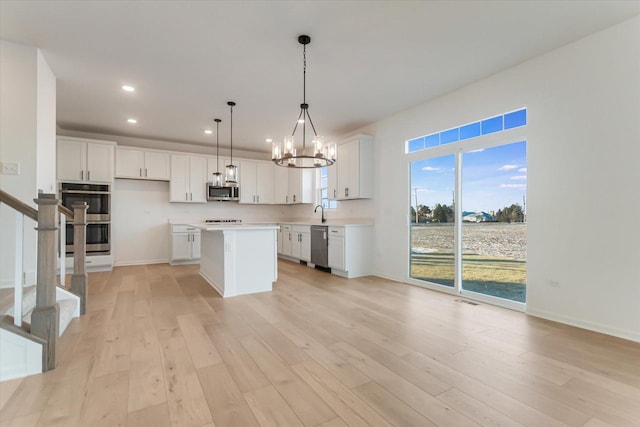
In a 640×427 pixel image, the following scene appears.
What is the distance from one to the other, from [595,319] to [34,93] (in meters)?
6.29

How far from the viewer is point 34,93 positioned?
10.4ft

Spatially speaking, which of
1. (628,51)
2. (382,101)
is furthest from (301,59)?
(628,51)

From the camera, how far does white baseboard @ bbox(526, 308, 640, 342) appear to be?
267cm

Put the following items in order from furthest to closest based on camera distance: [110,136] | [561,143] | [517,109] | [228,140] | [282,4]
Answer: [228,140] < [110,136] < [517,109] < [561,143] < [282,4]

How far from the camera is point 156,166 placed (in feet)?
21.3

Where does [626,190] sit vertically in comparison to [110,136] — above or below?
below

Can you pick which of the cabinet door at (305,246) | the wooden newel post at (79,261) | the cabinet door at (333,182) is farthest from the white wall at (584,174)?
the wooden newel post at (79,261)

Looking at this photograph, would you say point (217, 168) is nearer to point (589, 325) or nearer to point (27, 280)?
point (27, 280)

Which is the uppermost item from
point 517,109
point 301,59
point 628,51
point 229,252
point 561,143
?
point 301,59

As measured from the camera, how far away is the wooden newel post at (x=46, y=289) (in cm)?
212

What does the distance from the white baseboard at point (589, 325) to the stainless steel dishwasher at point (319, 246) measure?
3.35m

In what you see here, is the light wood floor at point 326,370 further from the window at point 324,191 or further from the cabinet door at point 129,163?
the window at point 324,191

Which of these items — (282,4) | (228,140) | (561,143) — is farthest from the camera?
Answer: (228,140)

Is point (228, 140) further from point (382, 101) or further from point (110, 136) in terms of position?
point (382, 101)
